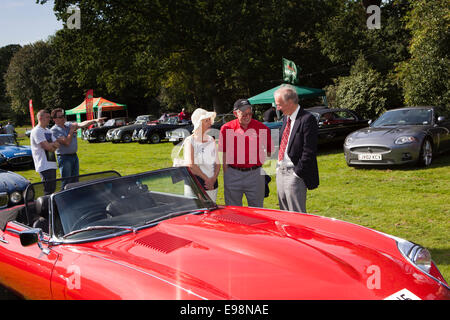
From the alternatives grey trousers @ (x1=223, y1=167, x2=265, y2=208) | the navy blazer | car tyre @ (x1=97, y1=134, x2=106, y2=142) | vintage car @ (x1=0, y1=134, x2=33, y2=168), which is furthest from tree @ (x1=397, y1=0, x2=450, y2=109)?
car tyre @ (x1=97, y1=134, x2=106, y2=142)

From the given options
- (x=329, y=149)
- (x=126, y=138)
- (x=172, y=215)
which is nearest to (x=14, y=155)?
(x=126, y=138)

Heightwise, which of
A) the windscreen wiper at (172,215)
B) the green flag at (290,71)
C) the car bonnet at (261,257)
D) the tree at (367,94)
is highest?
the green flag at (290,71)

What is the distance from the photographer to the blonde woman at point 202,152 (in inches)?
188

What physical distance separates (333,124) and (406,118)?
3.30 m

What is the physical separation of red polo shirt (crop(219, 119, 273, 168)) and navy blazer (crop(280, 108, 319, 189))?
538 millimetres

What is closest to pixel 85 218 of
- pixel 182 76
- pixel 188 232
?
pixel 188 232

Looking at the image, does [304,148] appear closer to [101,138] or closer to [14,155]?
[14,155]

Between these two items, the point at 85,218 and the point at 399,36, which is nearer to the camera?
the point at 85,218

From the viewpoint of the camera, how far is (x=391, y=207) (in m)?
6.58

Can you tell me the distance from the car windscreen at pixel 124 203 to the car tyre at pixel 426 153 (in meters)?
7.47

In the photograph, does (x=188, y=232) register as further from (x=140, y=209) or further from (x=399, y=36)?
(x=399, y=36)

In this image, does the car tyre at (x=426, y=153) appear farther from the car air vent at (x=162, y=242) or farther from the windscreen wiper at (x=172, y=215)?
the car air vent at (x=162, y=242)

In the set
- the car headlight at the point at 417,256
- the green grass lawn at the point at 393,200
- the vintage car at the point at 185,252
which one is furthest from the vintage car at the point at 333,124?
the car headlight at the point at 417,256
